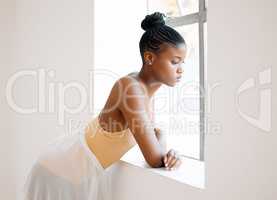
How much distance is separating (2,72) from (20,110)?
0.30 m

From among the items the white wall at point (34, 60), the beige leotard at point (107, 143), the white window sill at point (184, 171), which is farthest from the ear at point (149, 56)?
the white wall at point (34, 60)

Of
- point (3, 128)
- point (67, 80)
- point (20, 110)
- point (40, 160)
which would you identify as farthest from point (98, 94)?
point (3, 128)

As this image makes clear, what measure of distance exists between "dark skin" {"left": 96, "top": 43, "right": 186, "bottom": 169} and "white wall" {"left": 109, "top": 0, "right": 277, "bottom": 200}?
24 centimetres

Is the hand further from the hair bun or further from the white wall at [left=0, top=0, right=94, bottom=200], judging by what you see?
the white wall at [left=0, top=0, right=94, bottom=200]

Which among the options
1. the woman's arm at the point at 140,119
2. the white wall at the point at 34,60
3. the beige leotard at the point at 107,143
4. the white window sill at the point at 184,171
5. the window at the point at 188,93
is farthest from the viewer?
the white wall at the point at 34,60

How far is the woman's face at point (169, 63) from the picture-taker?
1158mm

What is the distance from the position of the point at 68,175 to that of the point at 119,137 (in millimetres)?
264

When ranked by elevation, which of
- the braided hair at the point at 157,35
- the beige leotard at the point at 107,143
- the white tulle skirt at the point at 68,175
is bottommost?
the white tulle skirt at the point at 68,175

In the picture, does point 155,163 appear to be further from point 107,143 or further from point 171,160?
point 107,143

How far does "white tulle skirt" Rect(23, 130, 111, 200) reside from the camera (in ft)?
4.36

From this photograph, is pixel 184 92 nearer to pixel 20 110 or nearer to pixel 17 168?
pixel 20 110

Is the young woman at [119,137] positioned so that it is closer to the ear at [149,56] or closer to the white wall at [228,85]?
the ear at [149,56]

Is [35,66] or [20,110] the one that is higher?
[35,66]

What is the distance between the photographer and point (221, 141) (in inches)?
34.2
